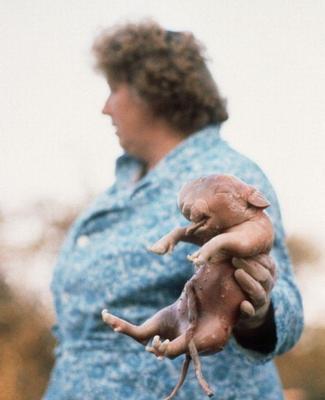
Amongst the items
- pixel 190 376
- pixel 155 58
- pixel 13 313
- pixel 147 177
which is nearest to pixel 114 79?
pixel 155 58

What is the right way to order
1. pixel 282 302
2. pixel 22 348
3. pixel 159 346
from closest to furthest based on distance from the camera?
pixel 159 346, pixel 282 302, pixel 22 348

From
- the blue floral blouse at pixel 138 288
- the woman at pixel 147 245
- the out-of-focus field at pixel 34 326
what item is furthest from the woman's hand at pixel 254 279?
the out-of-focus field at pixel 34 326

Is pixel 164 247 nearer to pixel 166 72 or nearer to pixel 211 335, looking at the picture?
pixel 211 335

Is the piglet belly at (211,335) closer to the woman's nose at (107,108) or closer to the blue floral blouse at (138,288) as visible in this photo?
the blue floral blouse at (138,288)

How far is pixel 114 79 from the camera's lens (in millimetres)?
2172

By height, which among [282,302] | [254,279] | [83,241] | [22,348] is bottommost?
[22,348]

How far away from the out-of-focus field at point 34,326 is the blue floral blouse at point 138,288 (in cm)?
275

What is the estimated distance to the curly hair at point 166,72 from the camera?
82.4 inches

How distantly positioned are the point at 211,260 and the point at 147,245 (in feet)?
2.75

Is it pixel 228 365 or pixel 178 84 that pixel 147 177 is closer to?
pixel 178 84

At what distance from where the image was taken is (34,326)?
4941 mm

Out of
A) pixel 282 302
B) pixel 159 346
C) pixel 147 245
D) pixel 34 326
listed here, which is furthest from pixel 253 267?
pixel 34 326

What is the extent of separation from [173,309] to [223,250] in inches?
4.3

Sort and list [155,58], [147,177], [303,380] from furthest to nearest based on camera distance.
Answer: [303,380] → [155,58] → [147,177]
